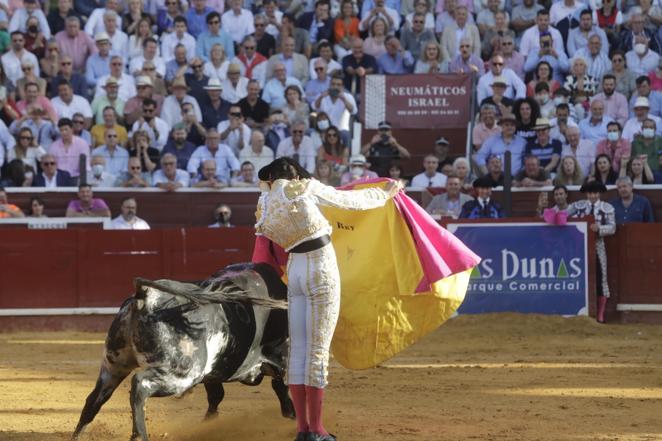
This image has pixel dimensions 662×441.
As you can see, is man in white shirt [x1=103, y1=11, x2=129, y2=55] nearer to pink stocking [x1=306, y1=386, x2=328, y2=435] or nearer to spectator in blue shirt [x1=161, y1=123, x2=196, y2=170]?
spectator in blue shirt [x1=161, y1=123, x2=196, y2=170]

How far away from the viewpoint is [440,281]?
22.9 ft

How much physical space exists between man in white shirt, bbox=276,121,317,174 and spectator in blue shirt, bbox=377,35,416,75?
1.57m

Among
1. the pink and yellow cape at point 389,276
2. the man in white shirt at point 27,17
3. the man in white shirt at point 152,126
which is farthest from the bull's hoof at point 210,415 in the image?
the man in white shirt at point 27,17

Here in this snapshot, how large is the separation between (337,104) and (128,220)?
107 inches

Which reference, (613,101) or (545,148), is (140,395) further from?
(613,101)

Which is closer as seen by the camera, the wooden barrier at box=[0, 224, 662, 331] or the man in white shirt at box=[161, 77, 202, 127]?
the wooden barrier at box=[0, 224, 662, 331]

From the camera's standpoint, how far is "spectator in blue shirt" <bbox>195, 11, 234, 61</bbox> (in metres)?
14.7

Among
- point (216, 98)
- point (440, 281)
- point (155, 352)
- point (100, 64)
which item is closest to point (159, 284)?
point (155, 352)

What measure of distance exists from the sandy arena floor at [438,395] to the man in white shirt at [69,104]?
3.26 metres

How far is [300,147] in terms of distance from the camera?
518 inches

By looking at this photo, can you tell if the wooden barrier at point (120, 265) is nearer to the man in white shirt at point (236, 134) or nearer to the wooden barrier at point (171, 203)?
the wooden barrier at point (171, 203)

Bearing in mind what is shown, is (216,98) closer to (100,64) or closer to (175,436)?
(100,64)

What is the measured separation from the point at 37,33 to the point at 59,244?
3662 millimetres

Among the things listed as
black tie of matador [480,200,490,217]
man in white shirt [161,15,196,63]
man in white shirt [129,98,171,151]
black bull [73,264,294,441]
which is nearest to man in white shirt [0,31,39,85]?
man in white shirt [161,15,196,63]
